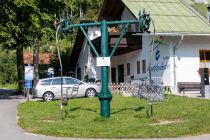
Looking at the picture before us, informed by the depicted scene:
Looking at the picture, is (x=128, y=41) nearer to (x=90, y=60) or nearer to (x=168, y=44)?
(x=168, y=44)

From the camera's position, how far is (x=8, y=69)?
69.4m

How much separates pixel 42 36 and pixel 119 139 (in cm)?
2218

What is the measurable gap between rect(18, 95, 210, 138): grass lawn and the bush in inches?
1830

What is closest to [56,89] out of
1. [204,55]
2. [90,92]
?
[90,92]

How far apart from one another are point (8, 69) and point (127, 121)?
54316 millimetres

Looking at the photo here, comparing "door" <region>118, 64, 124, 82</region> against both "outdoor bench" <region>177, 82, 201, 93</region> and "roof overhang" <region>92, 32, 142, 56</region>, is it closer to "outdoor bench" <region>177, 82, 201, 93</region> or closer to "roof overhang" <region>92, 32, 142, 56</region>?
"roof overhang" <region>92, 32, 142, 56</region>

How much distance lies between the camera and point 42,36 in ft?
114

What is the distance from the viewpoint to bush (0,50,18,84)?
69500 millimetres

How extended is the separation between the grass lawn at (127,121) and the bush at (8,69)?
46477mm

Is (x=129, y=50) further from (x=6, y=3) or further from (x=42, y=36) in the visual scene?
(x=6, y=3)

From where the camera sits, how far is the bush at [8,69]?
69.5m

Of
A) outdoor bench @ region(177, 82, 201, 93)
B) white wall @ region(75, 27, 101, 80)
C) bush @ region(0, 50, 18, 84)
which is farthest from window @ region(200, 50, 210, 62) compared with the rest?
bush @ region(0, 50, 18, 84)

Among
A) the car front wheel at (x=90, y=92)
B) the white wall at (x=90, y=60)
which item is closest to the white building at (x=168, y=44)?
the car front wheel at (x=90, y=92)

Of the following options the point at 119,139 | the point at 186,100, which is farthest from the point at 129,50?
the point at 119,139
